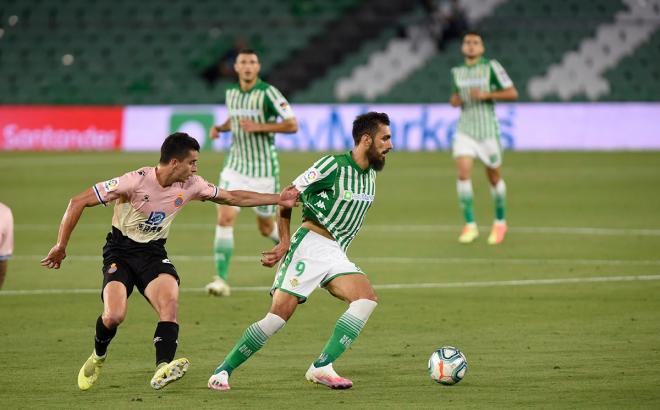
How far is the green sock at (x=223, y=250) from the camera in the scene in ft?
41.1

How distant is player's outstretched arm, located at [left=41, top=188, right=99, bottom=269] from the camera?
26.2 ft

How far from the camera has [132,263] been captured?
8555mm

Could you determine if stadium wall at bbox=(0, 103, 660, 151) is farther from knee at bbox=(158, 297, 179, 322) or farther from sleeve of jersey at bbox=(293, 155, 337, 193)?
knee at bbox=(158, 297, 179, 322)

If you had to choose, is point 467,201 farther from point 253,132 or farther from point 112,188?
point 112,188

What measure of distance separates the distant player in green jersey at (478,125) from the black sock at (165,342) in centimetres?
856

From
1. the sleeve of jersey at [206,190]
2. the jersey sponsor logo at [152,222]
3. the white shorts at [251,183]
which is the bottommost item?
the white shorts at [251,183]

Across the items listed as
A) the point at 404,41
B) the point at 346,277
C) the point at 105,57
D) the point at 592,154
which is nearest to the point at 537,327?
the point at 346,277

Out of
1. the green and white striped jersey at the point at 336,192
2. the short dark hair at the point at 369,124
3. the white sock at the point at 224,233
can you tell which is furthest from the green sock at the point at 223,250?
the short dark hair at the point at 369,124

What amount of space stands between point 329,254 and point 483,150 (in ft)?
27.7

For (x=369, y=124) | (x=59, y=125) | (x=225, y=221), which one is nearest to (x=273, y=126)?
(x=225, y=221)

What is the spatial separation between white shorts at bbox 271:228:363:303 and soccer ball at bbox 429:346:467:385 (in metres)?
0.81

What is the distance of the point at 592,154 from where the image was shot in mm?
29594

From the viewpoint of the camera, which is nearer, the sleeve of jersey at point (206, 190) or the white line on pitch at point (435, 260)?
the sleeve of jersey at point (206, 190)

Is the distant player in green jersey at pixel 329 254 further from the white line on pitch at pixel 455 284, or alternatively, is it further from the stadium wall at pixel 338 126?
the stadium wall at pixel 338 126
